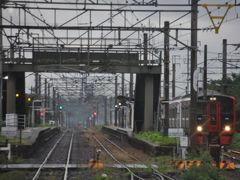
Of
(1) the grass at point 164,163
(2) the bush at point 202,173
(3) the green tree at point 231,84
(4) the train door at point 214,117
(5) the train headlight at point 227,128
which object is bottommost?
(1) the grass at point 164,163

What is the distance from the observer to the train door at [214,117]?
98.2 feet

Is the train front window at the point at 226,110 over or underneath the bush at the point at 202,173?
over

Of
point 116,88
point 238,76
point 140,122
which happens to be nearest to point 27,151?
point 140,122

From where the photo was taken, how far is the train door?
29922 millimetres

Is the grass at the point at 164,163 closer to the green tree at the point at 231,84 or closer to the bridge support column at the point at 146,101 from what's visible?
the bridge support column at the point at 146,101

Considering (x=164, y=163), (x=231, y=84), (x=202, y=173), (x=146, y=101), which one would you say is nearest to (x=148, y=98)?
(x=146, y=101)

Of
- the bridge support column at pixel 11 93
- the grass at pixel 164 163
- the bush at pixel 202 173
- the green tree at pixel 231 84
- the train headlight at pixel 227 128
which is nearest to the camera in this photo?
the bush at pixel 202 173

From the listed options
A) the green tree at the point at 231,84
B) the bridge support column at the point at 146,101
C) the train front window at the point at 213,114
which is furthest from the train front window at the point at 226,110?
the green tree at the point at 231,84

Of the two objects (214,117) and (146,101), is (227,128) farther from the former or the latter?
(146,101)

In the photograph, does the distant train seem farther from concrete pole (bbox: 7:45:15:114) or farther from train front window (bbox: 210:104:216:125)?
concrete pole (bbox: 7:45:15:114)

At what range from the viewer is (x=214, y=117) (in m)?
29.9

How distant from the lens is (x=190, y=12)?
82.9 ft

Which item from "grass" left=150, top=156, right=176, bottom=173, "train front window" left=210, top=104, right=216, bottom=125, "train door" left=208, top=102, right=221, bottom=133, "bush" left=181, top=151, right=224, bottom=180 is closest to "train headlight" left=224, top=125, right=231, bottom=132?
"train door" left=208, top=102, right=221, bottom=133

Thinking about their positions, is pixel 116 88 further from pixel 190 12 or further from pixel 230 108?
pixel 190 12
